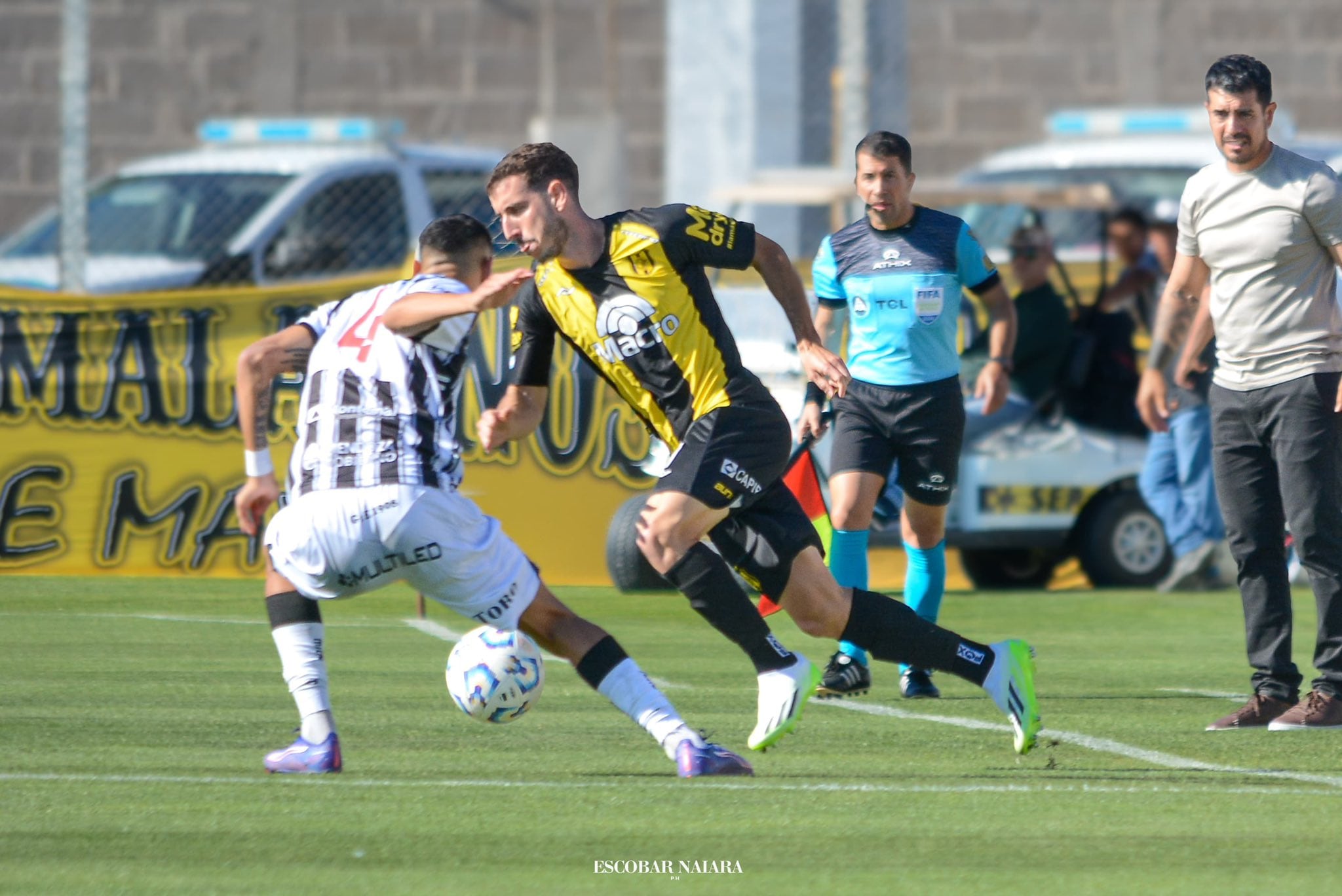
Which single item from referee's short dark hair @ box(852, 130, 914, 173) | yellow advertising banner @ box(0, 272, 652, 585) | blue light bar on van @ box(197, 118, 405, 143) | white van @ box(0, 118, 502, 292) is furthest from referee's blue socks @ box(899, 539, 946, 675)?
blue light bar on van @ box(197, 118, 405, 143)

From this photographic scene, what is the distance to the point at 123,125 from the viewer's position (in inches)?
899

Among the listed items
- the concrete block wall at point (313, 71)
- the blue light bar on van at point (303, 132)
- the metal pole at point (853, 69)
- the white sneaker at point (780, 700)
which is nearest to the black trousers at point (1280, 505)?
the white sneaker at point (780, 700)

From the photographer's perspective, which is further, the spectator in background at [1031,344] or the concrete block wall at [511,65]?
the concrete block wall at [511,65]

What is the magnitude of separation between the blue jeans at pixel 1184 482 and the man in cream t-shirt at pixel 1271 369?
4695 mm

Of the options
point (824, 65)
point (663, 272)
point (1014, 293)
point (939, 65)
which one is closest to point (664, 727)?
point (663, 272)

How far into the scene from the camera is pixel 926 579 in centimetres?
792

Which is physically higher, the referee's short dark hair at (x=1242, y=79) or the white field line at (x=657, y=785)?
the referee's short dark hair at (x=1242, y=79)

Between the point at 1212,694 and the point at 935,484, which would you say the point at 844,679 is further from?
the point at 1212,694

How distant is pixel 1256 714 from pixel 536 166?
117 inches

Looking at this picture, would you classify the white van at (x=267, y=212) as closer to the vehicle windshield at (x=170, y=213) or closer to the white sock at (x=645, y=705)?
the vehicle windshield at (x=170, y=213)

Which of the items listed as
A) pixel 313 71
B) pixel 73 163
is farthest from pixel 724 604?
pixel 313 71

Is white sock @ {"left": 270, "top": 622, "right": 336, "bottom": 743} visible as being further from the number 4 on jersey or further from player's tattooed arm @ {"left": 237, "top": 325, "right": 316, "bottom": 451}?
the number 4 on jersey

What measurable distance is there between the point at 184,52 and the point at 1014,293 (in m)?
13.4

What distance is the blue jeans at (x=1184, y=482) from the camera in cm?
1163
